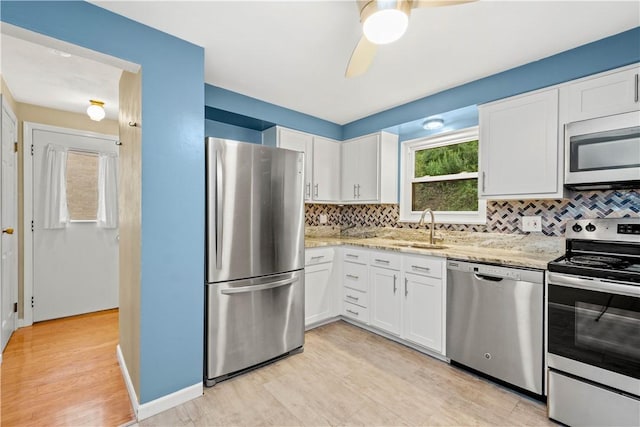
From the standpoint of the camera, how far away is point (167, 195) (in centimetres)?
187

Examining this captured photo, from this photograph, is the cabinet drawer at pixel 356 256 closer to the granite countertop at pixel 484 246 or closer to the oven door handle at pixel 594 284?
the granite countertop at pixel 484 246

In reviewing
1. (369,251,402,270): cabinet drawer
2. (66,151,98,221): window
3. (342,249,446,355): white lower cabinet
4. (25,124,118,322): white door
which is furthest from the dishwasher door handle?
(66,151,98,221): window

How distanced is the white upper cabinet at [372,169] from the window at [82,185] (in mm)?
3135

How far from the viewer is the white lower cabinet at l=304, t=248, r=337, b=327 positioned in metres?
3.02

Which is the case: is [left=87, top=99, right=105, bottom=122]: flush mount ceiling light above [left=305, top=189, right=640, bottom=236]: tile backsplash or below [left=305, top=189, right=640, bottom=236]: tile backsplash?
above

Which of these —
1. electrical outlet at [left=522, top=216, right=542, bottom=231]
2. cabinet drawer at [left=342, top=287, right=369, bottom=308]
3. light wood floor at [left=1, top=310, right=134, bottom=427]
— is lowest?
light wood floor at [left=1, top=310, right=134, bottom=427]

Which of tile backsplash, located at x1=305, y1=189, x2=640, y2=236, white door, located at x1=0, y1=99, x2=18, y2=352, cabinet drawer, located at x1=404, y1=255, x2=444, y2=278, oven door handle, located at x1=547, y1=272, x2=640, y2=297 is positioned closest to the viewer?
oven door handle, located at x1=547, y1=272, x2=640, y2=297

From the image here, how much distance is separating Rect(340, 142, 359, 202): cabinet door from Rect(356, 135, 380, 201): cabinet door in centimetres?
5

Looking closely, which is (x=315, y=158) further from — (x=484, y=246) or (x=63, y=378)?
(x=63, y=378)

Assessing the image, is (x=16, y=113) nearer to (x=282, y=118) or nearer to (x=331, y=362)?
(x=282, y=118)

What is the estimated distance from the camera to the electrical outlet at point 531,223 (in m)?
2.44

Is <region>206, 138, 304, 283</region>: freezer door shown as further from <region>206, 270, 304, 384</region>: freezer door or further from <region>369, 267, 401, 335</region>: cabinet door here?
<region>369, 267, 401, 335</region>: cabinet door

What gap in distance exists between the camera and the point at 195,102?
6.49ft

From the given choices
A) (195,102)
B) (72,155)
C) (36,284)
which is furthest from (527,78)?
(36,284)
